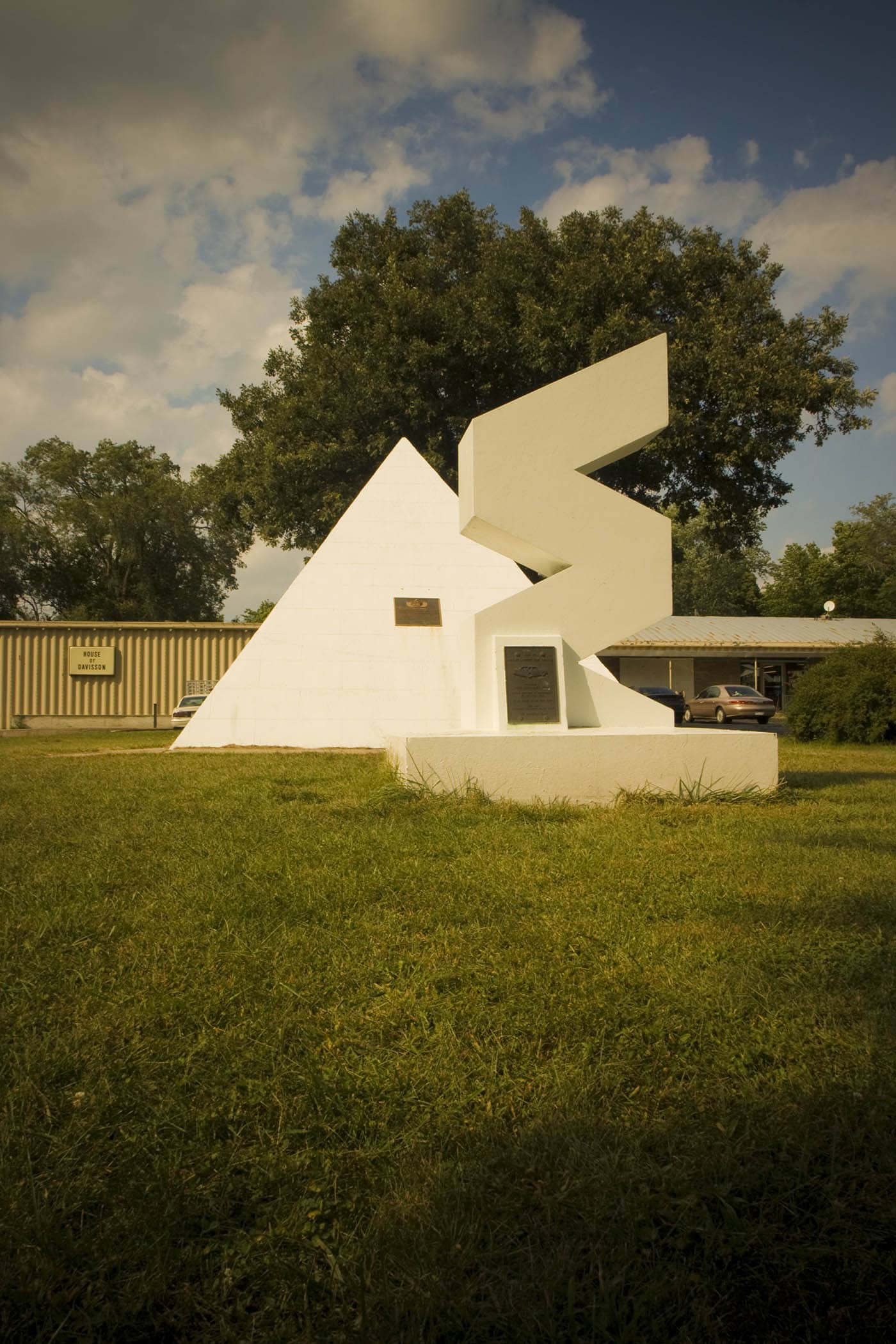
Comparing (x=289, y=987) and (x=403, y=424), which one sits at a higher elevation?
(x=403, y=424)

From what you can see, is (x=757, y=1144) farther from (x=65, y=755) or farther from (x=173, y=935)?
(x=65, y=755)

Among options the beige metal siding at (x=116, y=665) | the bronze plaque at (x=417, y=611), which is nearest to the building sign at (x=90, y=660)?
the beige metal siding at (x=116, y=665)

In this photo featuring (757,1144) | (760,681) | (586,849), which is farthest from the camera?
(760,681)

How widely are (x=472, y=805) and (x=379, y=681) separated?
6.30 m

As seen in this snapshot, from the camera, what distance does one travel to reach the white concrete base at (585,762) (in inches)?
273

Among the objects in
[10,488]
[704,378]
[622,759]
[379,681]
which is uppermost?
[10,488]

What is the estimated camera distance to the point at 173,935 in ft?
11.5

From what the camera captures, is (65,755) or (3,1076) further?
(65,755)

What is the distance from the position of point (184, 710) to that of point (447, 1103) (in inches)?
818

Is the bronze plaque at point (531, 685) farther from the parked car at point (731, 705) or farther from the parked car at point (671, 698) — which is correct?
the parked car at point (731, 705)

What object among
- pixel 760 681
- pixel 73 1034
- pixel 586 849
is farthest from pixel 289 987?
pixel 760 681

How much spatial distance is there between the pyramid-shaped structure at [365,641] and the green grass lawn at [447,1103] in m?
7.72

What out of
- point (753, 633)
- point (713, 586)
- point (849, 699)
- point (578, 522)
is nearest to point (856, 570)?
point (713, 586)

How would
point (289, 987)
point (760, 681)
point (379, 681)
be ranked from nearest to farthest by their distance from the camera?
point (289, 987) < point (379, 681) < point (760, 681)
